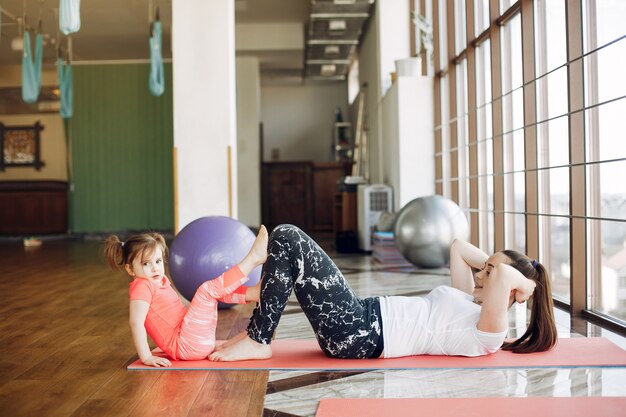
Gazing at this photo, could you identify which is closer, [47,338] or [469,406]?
[469,406]

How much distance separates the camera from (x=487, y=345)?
221 centimetres

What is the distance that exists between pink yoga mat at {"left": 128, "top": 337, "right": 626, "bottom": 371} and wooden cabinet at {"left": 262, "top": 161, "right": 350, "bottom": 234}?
8687mm

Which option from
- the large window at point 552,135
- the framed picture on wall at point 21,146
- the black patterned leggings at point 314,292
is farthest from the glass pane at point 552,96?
the framed picture on wall at point 21,146

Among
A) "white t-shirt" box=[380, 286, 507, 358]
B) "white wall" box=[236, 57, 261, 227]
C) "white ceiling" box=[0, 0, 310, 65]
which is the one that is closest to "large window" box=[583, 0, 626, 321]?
"white t-shirt" box=[380, 286, 507, 358]

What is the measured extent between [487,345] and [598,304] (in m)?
1.18

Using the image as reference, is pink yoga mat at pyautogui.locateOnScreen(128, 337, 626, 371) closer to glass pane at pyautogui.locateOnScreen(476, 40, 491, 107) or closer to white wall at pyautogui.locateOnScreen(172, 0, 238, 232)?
glass pane at pyautogui.locateOnScreen(476, 40, 491, 107)

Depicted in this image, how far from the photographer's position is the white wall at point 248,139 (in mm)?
10594

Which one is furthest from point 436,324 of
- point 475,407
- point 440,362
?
point 475,407

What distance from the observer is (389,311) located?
216 centimetres

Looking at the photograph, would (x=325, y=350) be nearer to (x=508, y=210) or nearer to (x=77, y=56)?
(x=508, y=210)

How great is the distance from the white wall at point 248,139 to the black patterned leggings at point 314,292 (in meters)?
8.48

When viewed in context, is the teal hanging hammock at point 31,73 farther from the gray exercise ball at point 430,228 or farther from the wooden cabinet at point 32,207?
the gray exercise ball at point 430,228

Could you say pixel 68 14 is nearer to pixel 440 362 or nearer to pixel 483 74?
pixel 483 74

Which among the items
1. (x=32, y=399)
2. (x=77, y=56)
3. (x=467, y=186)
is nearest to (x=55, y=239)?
(x=77, y=56)
